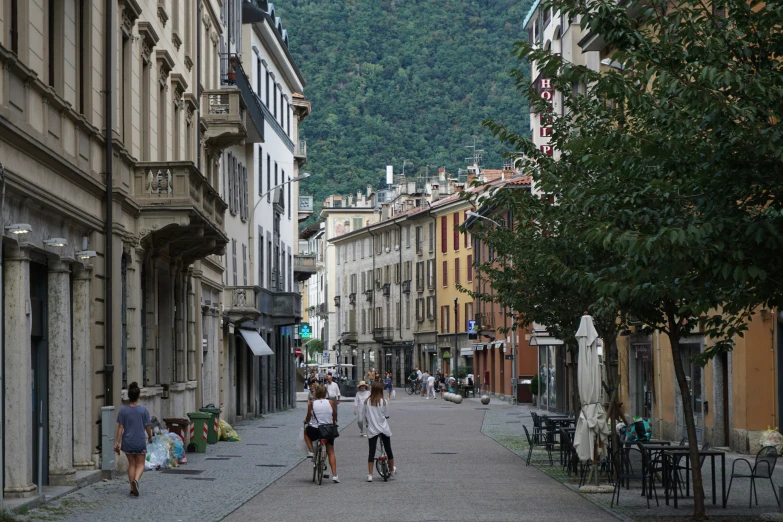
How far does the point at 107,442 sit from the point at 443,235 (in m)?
74.0

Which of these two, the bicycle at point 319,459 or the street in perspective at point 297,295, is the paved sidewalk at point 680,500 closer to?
the street in perspective at point 297,295

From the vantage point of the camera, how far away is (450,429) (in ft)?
133

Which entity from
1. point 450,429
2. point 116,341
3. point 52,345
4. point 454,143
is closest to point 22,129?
point 52,345

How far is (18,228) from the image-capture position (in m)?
15.7

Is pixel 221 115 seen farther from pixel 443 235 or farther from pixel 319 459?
pixel 443 235

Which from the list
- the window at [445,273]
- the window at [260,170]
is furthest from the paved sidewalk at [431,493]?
the window at [445,273]

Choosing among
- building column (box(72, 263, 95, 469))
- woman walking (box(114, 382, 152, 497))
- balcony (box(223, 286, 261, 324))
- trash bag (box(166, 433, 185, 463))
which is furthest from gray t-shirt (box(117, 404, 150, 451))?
balcony (box(223, 286, 261, 324))

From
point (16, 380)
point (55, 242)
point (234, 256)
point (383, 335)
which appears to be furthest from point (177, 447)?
point (383, 335)

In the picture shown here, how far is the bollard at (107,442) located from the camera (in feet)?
67.3

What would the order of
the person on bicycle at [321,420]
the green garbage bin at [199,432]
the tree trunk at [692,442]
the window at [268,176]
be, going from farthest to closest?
1. the window at [268,176]
2. the green garbage bin at [199,432]
3. the person on bicycle at [321,420]
4. the tree trunk at [692,442]

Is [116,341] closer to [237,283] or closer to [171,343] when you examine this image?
[171,343]

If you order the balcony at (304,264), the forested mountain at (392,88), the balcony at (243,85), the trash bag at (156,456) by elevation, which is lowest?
the trash bag at (156,456)

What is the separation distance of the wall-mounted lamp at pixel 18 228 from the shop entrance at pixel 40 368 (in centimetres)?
221

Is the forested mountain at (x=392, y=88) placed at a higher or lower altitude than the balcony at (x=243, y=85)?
higher
